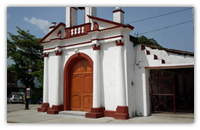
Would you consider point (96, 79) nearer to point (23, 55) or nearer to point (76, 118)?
point (76, 118)

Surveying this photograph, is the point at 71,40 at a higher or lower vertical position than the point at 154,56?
higher

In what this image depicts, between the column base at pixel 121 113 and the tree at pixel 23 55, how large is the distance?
16.0 m

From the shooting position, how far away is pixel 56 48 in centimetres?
1302

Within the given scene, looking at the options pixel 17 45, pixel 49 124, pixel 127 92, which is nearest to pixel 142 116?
pixel 127 92

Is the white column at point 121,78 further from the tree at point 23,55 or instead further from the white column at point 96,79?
the tree at point 23,55

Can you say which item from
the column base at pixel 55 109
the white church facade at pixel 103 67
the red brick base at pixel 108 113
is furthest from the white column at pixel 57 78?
the red brick base at pixel 108 113

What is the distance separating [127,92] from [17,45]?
741 inches

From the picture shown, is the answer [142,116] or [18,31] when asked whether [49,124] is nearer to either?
[142,116]

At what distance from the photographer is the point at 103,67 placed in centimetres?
1109

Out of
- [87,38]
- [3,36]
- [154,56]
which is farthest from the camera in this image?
[87,38]

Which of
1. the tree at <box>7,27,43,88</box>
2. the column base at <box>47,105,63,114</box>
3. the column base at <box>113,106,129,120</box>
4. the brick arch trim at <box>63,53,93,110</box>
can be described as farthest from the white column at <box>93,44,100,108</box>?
the tree at <box>7,27,43,88</box>

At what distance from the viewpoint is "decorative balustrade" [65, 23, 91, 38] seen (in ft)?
39.1

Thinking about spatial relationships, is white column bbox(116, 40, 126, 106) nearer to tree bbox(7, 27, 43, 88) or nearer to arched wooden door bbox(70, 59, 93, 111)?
arched wooden door bbox(70, 59, 93, 111)

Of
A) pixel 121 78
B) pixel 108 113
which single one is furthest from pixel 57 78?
pixel 121 78
